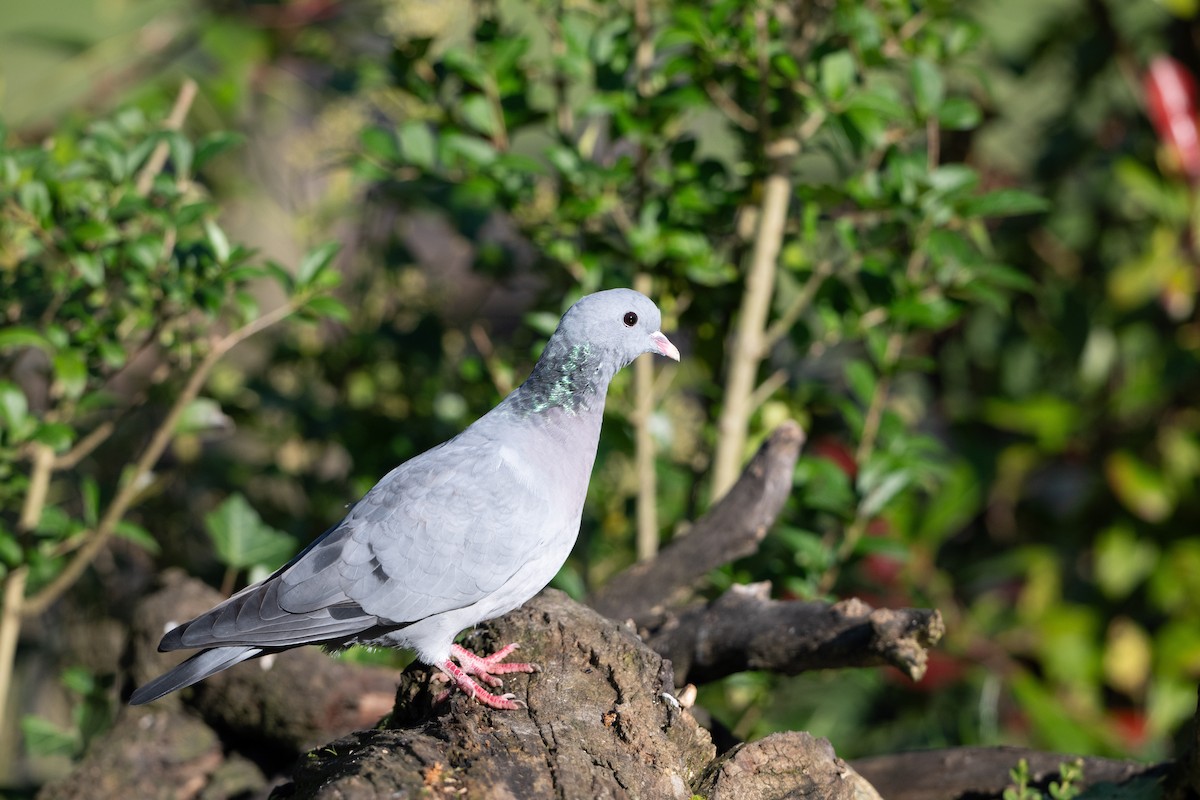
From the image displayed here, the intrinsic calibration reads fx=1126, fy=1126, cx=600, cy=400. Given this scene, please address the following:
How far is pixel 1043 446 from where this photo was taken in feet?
14.2

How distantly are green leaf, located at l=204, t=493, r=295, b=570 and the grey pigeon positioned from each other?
0.69 meters

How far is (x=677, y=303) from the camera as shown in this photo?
11.1 ft

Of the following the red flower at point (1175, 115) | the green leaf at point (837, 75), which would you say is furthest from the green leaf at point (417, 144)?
the red flower at point (1175, 115)

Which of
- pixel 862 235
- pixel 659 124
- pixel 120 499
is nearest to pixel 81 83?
pixel 120 499

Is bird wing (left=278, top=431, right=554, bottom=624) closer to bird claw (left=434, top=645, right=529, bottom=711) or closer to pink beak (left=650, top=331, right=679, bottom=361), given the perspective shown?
bird claw (left=434, top=645, right=529, bottom=711)

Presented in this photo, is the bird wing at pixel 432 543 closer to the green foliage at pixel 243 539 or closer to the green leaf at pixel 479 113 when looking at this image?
the green foliage at pixel 243 539

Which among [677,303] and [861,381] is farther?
[677,303]

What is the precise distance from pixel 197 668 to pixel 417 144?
1.49 meters

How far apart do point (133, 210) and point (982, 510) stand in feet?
11.6

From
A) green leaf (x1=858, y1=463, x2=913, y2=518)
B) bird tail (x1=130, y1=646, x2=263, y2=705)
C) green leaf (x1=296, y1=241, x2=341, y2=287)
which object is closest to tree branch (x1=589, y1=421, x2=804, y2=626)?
green leaf (x1=858, y1=463, x2=913, y2=518)

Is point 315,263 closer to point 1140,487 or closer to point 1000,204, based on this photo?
point 1000,204

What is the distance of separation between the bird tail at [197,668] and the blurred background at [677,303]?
2.44ft

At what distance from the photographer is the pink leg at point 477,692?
2121 mm

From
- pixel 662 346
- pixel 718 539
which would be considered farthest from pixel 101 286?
pixel 718 539
